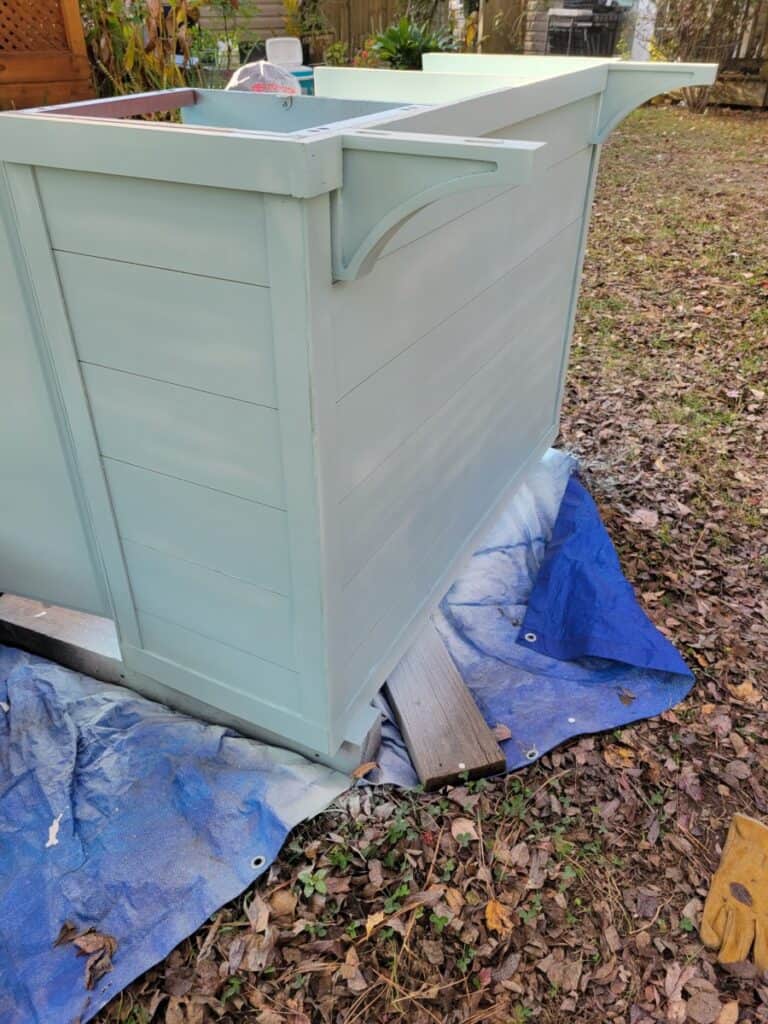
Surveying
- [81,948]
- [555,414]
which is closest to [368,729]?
[81,948]

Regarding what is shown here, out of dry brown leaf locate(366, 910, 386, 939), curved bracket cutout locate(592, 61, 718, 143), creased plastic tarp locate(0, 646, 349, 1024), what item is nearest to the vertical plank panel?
creased plastic tarp locate(0, 646, 349, 1024)

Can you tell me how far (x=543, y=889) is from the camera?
2.12m

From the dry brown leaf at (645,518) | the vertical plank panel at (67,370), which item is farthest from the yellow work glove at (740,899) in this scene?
the vertical plank panel at (67,370)

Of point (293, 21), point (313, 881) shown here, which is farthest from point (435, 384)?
point (293, 21)

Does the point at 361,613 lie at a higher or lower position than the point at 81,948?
higher

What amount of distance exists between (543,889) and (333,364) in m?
1.50

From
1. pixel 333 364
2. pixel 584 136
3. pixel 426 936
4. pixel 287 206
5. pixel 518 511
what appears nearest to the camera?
pixel 287 206

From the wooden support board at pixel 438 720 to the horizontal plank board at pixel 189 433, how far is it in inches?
39.1

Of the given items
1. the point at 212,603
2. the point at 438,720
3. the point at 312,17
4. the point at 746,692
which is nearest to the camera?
the point at 212,603

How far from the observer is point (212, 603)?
2145mm

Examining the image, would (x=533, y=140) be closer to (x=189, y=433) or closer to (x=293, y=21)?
(x=189, y=433)

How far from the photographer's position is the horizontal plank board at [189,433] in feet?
5.76

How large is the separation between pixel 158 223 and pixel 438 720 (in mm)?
1642

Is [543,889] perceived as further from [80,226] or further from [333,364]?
[80,226]
